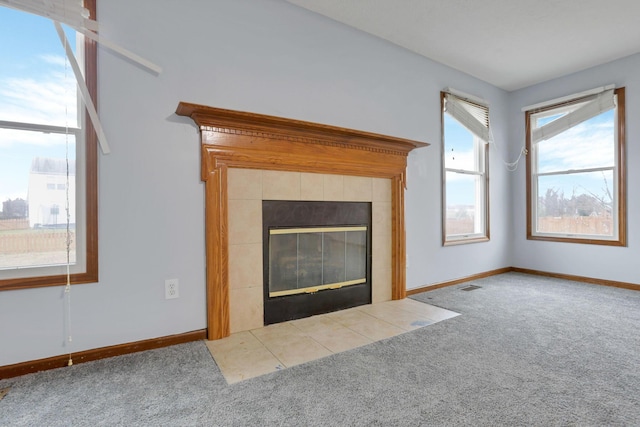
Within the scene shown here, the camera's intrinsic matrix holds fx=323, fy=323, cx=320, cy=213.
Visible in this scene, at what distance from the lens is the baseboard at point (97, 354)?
67.1 inches

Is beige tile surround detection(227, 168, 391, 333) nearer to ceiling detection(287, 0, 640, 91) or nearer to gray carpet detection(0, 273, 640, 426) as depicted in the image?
gray carpet detection(0, 273, 640, 426)

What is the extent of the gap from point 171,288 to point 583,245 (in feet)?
14.7

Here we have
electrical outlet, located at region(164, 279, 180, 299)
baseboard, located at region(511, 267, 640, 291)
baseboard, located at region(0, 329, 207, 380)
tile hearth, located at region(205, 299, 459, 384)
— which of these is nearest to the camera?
baseboard, located at region(0, 329, 207, 380)

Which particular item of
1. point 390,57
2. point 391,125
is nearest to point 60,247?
point 391,125

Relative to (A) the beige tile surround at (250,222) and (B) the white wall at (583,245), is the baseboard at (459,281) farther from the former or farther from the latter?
(A) the beige tile surround at (250,222)

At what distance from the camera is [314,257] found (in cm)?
270

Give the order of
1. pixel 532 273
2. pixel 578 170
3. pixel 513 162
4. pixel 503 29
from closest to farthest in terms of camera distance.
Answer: pixel 503 29, pixel 578 170, pixel 532 273, pixel 513 162

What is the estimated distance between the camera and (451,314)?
8.86 feet

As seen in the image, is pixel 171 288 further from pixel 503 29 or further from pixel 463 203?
pixel 503 29

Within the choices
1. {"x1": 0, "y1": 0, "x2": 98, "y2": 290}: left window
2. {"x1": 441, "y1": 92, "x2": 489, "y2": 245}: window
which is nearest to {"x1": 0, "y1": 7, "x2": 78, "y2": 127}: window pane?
{"x1": 0, "y1": 0, "x2": 98, "y2": 290}: left window

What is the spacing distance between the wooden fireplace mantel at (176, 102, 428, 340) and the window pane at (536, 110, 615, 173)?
8.44 ft

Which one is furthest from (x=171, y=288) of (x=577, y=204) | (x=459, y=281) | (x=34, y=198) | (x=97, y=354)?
(x=577, y=204)

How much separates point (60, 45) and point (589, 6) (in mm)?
3806

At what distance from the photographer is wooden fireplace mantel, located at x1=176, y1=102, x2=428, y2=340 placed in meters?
2.18
